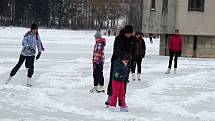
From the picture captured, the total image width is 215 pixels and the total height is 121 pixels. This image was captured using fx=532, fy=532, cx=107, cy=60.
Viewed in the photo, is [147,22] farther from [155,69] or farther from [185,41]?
[155,69]

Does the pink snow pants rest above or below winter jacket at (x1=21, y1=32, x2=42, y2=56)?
below

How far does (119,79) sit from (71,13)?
113801mm

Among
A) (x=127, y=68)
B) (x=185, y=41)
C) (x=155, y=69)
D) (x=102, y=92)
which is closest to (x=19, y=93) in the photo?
(x=102, y=92)

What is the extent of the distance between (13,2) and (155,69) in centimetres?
Answer: 9740

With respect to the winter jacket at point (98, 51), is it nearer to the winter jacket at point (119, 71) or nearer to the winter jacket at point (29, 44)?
the winter jacket at point (29, 44)

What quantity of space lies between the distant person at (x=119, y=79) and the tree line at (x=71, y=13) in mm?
96276

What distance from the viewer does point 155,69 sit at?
23344 millimetres

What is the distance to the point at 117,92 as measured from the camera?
11.0m

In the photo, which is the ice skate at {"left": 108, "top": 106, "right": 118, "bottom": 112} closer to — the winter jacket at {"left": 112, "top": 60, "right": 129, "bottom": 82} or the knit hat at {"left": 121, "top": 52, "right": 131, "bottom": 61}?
the winter jacket at {"left": 112, "top": 60, "right": 129, "bottom": 82}

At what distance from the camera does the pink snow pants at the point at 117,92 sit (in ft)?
35.9

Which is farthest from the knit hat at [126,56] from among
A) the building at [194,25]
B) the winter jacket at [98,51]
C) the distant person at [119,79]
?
the building at [194,25]

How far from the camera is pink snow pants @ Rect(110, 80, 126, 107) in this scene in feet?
35.9

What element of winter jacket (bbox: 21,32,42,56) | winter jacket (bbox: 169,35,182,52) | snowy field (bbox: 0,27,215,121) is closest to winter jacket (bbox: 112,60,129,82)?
snowy field (bbox: 0,27,215,121)

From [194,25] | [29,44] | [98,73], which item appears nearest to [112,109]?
[98,73]
